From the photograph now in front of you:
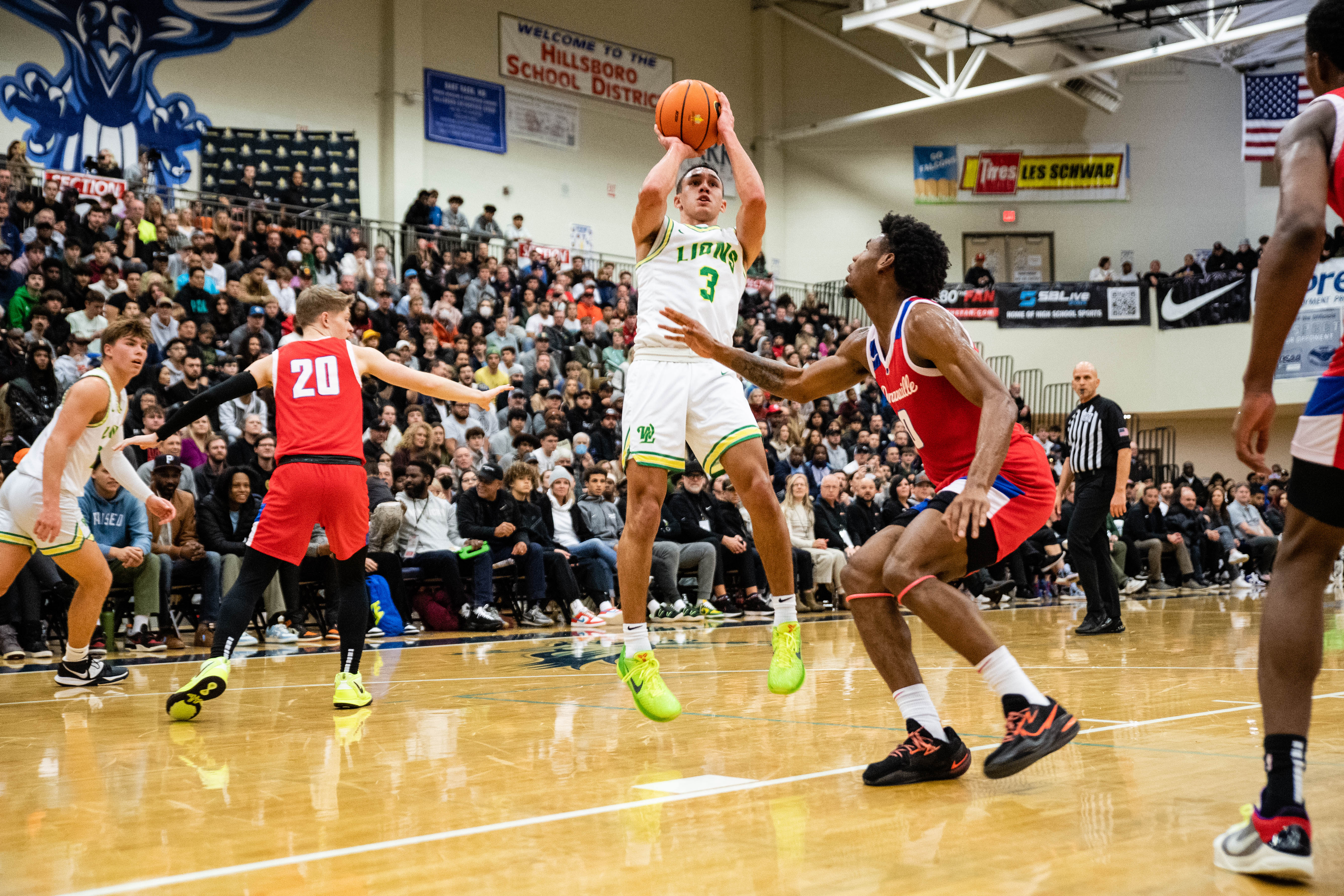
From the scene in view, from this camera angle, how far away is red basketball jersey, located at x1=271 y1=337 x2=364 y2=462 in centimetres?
518

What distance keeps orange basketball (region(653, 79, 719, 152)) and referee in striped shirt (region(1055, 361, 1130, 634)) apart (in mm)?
4330

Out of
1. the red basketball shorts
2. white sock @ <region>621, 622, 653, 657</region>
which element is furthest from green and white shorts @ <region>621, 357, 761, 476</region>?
the red basketball shorts

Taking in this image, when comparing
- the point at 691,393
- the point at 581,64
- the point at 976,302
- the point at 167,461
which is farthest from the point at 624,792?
the point at 976,302

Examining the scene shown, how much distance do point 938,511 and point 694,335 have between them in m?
1.10

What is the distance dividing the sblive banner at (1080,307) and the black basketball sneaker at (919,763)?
74.7ft

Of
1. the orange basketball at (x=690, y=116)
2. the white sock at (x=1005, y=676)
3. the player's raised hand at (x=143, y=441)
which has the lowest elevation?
the white sock at (x=1005, y=676)

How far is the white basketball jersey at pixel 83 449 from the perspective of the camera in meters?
5.81

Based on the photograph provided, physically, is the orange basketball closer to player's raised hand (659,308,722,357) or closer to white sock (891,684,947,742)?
player's raised hand (659,308,722,357)

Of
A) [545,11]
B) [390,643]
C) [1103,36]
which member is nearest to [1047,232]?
[1103,36]

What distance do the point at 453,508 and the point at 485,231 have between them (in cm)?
1005

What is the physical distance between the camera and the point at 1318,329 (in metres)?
22.4

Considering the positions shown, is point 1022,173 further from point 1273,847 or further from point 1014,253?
point 1273,847

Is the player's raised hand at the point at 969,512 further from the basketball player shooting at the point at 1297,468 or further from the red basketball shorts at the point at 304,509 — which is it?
the red basketball shorts at the point at 304,509

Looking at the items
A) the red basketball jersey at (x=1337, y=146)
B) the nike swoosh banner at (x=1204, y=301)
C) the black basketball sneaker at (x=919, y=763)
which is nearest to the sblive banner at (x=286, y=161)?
the nike swoosh banner at (x=1204, y=301)
